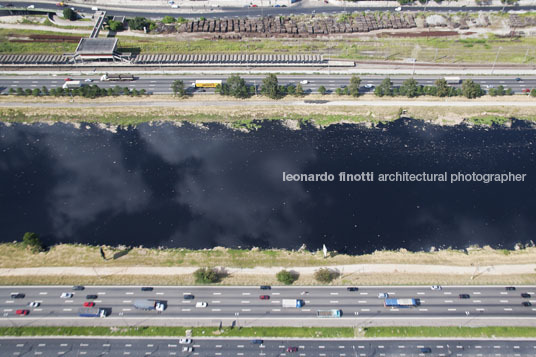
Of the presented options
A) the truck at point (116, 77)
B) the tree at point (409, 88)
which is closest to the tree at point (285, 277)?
the tree at point (409, 88)

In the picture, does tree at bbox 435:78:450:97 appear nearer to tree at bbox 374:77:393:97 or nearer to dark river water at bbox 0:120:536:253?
dark river water at bbox 0:120:536:253

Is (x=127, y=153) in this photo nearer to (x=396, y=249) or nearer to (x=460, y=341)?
(x=396, y=249)

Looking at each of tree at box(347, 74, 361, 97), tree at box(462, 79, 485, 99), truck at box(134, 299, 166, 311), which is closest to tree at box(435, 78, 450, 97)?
tree at box(462, 79, 485, 99)

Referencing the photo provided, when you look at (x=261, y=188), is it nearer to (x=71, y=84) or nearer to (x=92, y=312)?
(x=92, y=312)

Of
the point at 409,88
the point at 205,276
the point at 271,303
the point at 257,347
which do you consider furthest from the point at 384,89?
the point at 257,347

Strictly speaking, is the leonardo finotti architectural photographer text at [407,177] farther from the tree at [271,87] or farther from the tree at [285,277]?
the tree at [271,87]

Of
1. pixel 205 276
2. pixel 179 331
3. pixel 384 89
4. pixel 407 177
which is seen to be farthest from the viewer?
pixel 384 89

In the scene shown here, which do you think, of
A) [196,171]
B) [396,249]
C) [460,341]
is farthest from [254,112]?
[460,341]
